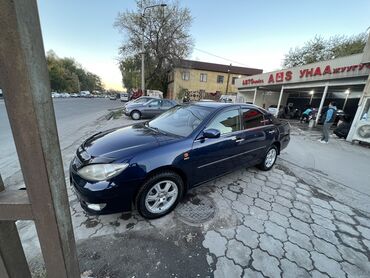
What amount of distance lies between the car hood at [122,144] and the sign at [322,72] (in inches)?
459

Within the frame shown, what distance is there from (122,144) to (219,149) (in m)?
1.47

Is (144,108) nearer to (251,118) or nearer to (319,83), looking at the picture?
(251,118)

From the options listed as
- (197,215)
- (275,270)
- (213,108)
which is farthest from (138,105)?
(275,270)

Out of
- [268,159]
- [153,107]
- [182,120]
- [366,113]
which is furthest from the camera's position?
[153,107]

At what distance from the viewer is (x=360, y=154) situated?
21.5ft

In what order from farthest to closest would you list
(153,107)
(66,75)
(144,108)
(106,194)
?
(66,75) → (153,107) → (144,108) → (106,194)

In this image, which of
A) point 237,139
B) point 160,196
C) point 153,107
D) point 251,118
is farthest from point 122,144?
point 153,107

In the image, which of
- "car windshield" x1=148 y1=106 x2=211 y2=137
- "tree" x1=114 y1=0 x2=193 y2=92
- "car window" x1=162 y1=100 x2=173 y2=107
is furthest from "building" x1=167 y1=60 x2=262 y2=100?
"car windshield" x1=148 y1=106 x2=211 y2=137

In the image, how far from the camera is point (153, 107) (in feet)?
36.5

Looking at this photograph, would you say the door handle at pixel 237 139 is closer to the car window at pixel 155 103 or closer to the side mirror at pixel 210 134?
the side mirror at pixel 210 134

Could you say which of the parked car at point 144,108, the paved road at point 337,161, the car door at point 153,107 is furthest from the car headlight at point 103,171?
the car door at point 153,107

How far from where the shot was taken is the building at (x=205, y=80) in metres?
32.4

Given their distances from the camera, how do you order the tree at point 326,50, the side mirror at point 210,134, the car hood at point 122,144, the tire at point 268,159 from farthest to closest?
the tree at point 326,50
the tire at point 268,159
the side mirror at point 210,134
the car hood at point 122,144

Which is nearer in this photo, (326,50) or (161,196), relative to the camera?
(161,196)
